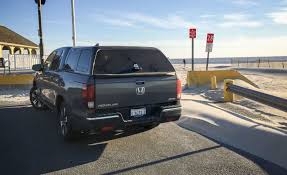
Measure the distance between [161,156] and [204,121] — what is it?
2.69 metres

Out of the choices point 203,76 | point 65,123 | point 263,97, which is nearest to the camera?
point 65,123

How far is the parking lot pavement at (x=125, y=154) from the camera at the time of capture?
538 cm

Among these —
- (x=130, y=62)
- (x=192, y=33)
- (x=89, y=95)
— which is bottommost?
(x=89, y=95)

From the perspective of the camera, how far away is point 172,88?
6816 millimetres

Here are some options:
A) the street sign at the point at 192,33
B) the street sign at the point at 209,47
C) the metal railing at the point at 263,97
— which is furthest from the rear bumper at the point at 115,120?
the street sign at the point at 209,47

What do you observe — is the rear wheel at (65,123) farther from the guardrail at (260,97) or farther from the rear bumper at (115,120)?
the guardrail at (260,97)

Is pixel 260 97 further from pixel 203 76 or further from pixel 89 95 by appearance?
pixel 203 76

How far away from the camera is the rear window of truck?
20.8 feet

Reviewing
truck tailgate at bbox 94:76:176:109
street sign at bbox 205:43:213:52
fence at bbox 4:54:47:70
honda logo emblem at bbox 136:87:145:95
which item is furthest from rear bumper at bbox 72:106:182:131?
fence at bbox 4:54:47:70

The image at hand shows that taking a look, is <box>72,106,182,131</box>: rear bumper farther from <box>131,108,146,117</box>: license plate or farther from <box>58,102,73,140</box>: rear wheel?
<box>58,102,73,140</box>: rear wheel

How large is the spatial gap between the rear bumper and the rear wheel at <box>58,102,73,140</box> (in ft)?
0.81

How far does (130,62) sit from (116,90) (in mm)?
759

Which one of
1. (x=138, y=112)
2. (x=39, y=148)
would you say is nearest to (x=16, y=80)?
(x=39, y=148)

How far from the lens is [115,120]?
6168 millimetres
